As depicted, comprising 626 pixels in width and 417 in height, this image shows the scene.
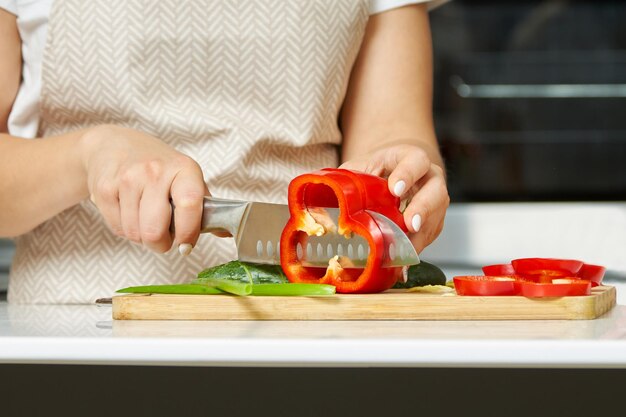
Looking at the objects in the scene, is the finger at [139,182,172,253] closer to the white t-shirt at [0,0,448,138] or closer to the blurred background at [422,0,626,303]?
the white t-shirt at [0,0,448,138]

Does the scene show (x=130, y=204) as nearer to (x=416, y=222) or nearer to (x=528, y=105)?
(x=416, y=222)

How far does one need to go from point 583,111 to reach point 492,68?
0.25 m

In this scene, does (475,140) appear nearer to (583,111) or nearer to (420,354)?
(583,111)

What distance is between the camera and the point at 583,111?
251cm

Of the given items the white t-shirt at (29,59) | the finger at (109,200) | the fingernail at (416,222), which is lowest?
the fingernail at (416,222)

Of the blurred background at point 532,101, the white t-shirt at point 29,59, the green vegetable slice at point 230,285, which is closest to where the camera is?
the green vegetable slice at point 230,285

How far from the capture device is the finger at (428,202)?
1039 mm

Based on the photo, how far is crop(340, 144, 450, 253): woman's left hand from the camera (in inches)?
40.7

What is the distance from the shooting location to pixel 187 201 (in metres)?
0.90

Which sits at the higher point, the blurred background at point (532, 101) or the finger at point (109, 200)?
the blurred background at point (532, 101)

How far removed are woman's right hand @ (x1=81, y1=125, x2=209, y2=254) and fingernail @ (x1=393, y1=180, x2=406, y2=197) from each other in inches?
7.8

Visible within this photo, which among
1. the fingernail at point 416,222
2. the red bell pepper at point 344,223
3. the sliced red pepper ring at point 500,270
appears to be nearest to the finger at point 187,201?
the red bell pepper at point 344,223

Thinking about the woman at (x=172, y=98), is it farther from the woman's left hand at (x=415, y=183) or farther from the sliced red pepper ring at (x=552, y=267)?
the sliced red pepper ring at (x=552, y=267)

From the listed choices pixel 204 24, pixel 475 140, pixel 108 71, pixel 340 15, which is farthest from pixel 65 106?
pixel 475 140
